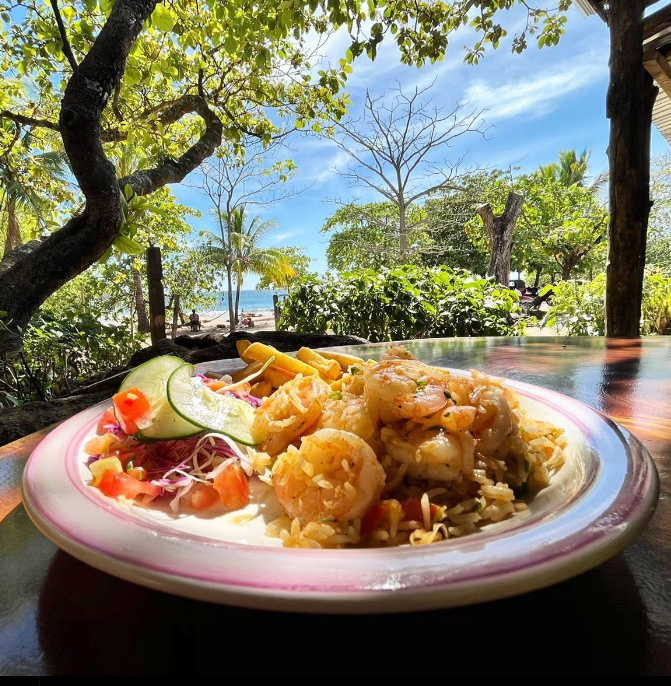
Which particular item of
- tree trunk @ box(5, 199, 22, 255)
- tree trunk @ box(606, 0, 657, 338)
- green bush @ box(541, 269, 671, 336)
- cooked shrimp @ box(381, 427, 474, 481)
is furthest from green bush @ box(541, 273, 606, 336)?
tree trunk @ box(5, 199, 22, 255)

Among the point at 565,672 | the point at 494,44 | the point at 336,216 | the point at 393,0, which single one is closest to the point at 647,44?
the point at 494,44

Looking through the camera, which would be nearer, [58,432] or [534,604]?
[534,604]

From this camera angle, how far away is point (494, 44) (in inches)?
160

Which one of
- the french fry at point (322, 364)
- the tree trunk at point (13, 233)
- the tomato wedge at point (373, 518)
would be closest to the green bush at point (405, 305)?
the french fry at point (322, 364)

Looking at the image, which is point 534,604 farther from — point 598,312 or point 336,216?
point 336,216

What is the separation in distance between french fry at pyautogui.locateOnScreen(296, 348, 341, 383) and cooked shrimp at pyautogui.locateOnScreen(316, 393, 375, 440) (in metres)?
0.30

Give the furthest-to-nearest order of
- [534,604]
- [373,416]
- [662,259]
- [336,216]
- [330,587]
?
[662,259], [336,216], [373,416], [534,604], [330,587]

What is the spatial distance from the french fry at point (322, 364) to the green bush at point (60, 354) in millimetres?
2759

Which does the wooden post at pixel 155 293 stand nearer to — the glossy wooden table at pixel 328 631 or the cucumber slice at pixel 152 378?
the cucumber slice at pixel 152 378

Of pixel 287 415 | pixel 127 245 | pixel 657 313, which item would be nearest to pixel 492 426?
pixel 287 415

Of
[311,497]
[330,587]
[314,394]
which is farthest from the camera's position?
[314,394]

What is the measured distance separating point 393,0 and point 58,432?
15.4 feet

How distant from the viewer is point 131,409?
0.85 metres

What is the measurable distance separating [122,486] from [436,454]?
50cm
